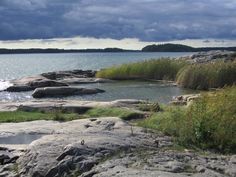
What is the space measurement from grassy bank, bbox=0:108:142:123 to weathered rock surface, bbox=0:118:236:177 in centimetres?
642

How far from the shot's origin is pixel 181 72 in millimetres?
39500

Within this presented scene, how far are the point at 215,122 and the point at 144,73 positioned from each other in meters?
33.9

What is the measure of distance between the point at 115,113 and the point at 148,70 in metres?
26.7

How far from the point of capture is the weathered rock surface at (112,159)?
841 centimetres

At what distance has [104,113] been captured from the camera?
19.0 metres

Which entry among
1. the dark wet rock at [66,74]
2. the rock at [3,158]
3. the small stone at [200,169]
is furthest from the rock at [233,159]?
the dark wet rock at [66,74]

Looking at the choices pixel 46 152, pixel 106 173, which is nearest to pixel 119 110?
pixel 46 152

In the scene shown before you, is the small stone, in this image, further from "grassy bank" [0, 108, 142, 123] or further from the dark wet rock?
the dark wet rock

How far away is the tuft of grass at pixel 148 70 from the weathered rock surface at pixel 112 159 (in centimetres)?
3226

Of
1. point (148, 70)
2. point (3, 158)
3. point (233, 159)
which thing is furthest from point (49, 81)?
point (233, 159)

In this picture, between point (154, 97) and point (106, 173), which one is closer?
point (106, 173)

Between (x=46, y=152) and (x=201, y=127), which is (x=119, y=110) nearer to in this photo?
(x=201, y=127)

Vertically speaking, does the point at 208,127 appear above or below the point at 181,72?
above

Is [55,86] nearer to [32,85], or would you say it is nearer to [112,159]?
[32,85]
